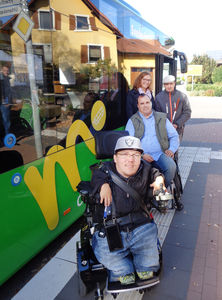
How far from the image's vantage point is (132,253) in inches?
100

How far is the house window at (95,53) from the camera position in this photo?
140 inches

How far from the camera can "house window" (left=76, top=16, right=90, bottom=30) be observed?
3242mm

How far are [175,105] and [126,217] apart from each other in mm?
3029

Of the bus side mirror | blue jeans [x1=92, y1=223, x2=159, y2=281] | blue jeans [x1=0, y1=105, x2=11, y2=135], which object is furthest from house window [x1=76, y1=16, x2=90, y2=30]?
the bus side mirror

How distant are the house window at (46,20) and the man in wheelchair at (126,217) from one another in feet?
4.76

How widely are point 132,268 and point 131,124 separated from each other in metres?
2.04

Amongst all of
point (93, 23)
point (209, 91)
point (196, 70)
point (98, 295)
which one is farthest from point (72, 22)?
point (196, 70)

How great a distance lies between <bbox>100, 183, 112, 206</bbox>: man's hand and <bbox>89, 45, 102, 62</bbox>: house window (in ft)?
6.33

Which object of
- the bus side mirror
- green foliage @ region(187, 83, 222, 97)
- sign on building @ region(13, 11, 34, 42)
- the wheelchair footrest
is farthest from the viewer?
green foliage @ region(187, 83, 222, 97)

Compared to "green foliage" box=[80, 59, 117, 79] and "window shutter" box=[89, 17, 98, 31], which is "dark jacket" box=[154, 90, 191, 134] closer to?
"green foliage" box=[80, 59, 117, 79]

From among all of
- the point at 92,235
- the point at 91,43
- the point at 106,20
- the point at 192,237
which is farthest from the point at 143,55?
the point at 92,235

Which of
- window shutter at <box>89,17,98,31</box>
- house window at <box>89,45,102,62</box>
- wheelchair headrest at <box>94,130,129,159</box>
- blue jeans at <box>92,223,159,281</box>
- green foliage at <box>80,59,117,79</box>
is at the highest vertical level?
window shutter at <box>89,17,98,31</box>

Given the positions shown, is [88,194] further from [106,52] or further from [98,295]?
[106,52]

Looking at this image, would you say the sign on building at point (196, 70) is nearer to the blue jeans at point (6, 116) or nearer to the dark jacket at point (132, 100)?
the dark jacket at point (132, 100)
